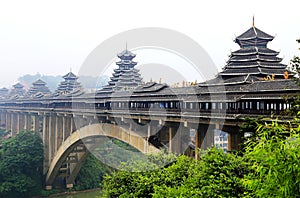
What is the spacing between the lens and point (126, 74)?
53.5 meters

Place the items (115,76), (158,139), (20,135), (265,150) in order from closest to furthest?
1. (265,150)
2. (158,139)
3. (20,135)
4. (115,76)

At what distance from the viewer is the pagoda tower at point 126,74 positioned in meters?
52.2

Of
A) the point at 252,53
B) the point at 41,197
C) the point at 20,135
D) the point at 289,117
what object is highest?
the point at 252,53

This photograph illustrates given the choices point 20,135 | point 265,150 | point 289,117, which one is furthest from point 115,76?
point 265,150

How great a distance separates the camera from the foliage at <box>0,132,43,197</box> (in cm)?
4231

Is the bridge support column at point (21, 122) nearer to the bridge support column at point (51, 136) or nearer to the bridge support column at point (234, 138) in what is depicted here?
the bridge support column at point (51, 136)

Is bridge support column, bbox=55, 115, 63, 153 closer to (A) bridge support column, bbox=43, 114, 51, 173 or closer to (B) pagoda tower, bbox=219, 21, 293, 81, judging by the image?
(A) bridge support column, bbox=43, 114, 51, 173

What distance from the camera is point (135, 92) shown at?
30578 millimetres

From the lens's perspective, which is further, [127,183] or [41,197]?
[41,197]

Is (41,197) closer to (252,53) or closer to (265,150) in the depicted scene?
(252,53)

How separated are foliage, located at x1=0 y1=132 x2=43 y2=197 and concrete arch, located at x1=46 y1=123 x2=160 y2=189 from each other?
2.00 m

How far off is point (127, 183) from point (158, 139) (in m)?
7.87

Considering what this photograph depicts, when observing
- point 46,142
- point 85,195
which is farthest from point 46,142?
point 85,195

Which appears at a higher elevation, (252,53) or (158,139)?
(252,53)
